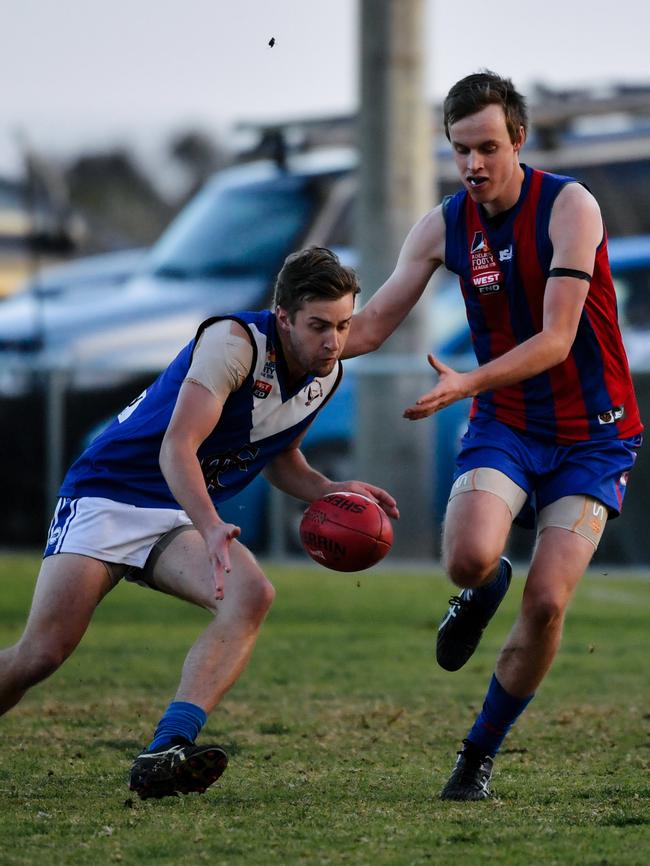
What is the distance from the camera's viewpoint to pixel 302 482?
5.33 metres

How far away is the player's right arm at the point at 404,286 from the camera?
5.36 meters

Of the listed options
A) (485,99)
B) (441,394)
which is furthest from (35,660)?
(485,99)

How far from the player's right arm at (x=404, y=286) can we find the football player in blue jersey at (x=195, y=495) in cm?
26

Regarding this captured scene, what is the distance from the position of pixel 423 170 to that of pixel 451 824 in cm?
1078

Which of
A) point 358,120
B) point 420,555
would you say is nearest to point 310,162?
point 358,120

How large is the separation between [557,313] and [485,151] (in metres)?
0.58

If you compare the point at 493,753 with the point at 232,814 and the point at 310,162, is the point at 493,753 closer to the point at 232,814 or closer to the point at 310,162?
the point at 232,814

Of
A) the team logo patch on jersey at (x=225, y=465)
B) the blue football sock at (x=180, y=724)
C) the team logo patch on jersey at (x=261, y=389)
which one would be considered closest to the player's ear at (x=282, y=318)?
the team logo patch on jersey at (x=261, y=389)

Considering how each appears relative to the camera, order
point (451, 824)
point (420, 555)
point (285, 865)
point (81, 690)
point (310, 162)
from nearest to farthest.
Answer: point (285, 865), point (451, 824), point (81, 690), point (420, 555), point (310, 162)

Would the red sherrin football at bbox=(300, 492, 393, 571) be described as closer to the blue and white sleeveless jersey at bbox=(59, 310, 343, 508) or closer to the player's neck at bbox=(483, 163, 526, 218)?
the blue and white sleeveless jersey at bbox=(59, 310, 343, 508)

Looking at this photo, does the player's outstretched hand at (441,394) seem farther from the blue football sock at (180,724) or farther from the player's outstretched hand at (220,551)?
the blue football sock at (180,724)

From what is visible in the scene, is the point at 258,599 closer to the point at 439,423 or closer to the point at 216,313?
the point at 439,423

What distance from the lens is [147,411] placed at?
512cm

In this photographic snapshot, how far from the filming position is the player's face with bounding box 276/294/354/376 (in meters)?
4.75
